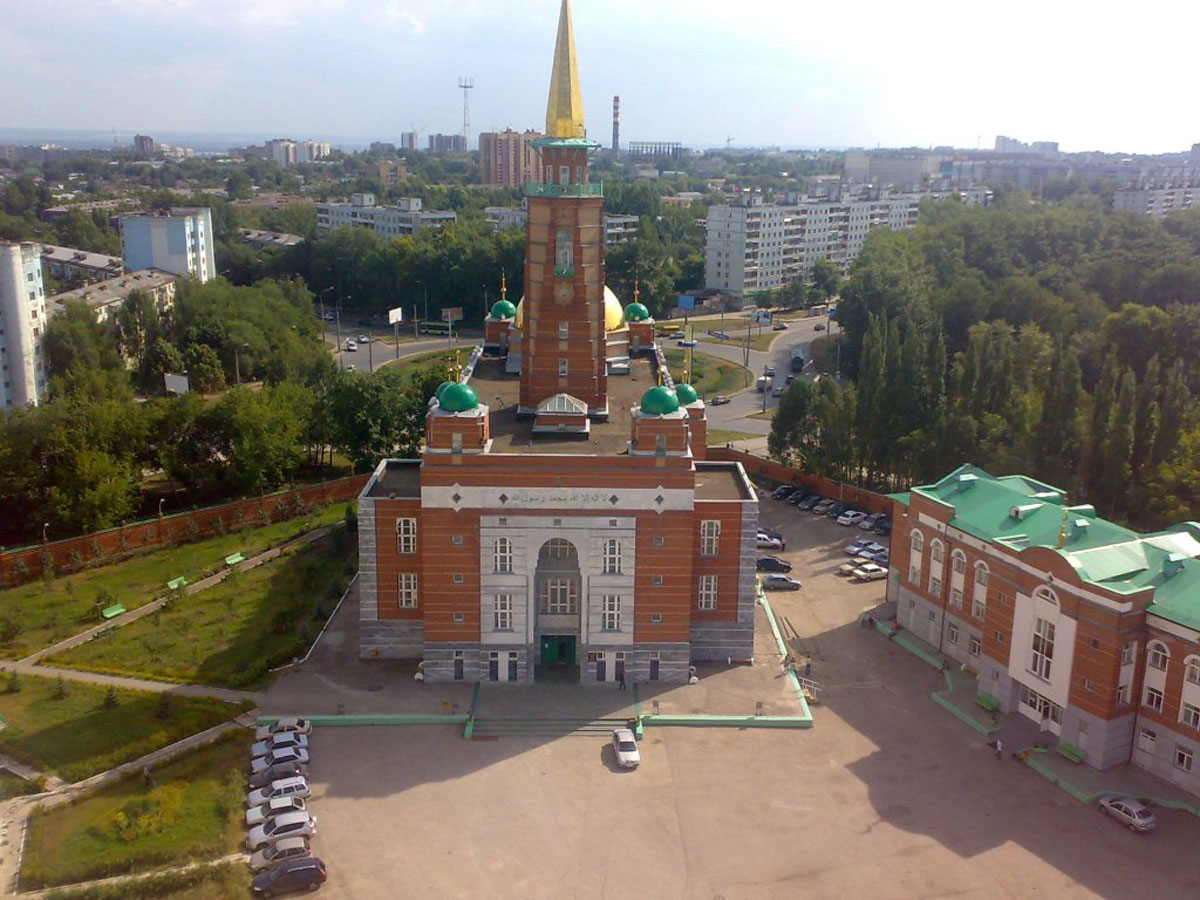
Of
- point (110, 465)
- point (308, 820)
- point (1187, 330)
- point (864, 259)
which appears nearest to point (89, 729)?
point (308, 820)

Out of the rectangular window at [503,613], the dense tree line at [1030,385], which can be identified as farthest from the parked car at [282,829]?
the dense tree line at [1030,385]

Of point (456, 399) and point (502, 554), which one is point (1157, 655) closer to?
point (502, 554)

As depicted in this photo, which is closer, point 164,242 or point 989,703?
point 989,703

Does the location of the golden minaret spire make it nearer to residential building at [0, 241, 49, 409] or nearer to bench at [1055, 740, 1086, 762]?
bench at [1055, 740, 1086, 762]

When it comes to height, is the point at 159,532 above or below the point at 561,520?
below

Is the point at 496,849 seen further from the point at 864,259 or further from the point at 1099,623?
the point at 864,259

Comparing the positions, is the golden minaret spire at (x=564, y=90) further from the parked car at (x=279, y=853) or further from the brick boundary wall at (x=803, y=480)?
the parked car at (x=279, y=853)

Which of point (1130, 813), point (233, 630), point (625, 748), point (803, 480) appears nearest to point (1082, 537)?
point (1130, 813)
